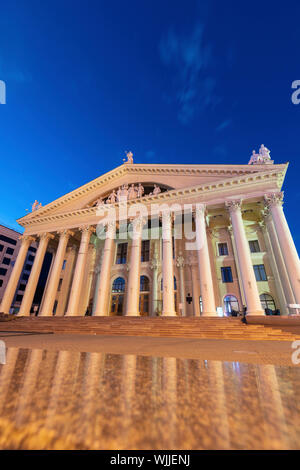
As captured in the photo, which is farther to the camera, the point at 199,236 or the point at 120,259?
the point at 120,259

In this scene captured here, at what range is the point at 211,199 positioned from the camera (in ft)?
51.9

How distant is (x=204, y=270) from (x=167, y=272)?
8.88ft

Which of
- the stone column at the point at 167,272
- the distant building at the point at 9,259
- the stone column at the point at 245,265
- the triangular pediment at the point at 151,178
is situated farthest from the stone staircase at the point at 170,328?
the distant building at the point at 9,259

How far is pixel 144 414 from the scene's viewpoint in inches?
31.0

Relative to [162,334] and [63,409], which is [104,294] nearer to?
[162,334]

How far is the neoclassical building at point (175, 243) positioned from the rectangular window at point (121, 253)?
0.42 feet

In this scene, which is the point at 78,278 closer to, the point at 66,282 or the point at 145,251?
the point at 66,282

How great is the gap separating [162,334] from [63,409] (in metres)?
10.1

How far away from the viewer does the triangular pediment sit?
15500 mm

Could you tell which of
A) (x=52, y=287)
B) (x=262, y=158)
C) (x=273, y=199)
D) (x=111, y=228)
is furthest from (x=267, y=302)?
(x=52, y=287)

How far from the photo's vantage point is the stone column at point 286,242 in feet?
38.1

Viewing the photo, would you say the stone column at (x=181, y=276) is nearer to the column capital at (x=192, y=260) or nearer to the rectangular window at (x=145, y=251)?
the column capital at (x=192, y=260)

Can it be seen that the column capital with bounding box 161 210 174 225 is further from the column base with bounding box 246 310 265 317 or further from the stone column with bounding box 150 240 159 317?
the column base with bounding box 246 310 265 317

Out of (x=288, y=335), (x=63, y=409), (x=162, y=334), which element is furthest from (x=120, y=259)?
(x=63, y=409)
